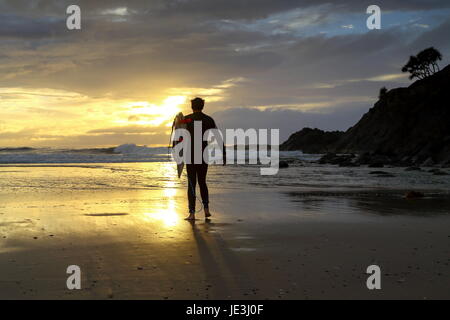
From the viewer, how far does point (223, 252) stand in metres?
6.05

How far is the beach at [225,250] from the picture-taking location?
4.42 meters

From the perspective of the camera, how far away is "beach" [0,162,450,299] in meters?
4.42

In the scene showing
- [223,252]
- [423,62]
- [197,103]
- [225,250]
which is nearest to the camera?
[223,252]

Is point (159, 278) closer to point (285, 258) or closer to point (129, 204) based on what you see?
point (285, 258)

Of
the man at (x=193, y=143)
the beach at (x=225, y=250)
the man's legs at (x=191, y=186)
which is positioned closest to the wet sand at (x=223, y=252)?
the beach at (x=225, y=250)

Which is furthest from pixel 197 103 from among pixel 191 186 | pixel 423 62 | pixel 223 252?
pixel 423 62

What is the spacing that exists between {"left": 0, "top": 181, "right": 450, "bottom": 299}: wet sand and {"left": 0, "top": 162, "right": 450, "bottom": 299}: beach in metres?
0.01

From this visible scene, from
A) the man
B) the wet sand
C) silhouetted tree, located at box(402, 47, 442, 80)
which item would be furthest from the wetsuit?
silhouetted tree, located at box(402, 47, 442, 80)

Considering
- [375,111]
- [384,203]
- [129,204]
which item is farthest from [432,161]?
[375,111]

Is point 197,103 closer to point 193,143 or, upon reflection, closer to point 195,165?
point 193,143

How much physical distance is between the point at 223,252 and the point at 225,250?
14 cm

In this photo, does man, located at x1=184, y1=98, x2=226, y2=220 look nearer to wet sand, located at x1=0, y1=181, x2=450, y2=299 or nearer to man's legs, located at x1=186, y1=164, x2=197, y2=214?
man's legs, located at x1=186, y1=164, x2=197, y2=214

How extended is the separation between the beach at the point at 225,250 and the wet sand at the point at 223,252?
0.6 inches

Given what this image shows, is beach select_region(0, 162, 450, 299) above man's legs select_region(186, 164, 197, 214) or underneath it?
underneath
